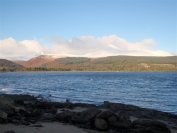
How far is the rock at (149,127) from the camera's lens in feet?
52.8

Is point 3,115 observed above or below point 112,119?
above

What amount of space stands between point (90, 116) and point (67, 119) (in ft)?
7.18

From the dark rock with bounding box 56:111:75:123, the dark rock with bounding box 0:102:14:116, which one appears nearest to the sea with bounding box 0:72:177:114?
the dark rock with bounding box 56:111:75:123

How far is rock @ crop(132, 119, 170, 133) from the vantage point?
16094mm

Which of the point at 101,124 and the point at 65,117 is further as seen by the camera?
the point at 65,117

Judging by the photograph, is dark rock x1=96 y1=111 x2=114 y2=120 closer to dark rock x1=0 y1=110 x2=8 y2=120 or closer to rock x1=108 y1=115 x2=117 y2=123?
rock x1=108 y1=115 x2=117 y2=123

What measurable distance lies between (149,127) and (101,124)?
333cm

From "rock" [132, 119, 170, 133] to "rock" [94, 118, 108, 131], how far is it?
78.9 inches

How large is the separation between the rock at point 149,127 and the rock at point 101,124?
201 cm

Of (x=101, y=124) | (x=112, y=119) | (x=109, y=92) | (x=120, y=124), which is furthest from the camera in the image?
(x=109, y=92)

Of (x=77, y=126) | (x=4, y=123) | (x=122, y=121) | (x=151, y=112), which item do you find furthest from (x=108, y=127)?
(x=151, y=112)

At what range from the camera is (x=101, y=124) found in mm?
16859

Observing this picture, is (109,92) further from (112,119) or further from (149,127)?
(149,127)

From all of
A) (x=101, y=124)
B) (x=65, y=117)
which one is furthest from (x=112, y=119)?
(x=65, y=117)
